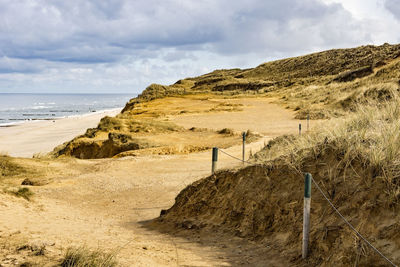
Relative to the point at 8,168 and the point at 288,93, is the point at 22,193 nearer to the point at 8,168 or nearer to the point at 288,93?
the point at 8,168

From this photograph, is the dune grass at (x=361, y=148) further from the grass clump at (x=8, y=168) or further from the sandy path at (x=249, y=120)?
the sandy path at (x=249, y=120)

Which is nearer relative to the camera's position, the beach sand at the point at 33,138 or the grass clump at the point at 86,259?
the grass clump at the point at 86,259

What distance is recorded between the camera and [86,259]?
14.9 ft

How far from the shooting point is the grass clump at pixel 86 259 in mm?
4469

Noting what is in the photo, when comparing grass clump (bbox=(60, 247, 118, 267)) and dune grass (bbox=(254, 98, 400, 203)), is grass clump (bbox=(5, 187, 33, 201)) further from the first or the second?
dune grass (bbox=(254, 98, 400, 203))

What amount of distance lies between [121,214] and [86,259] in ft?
16.9

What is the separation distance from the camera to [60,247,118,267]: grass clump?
4.47m

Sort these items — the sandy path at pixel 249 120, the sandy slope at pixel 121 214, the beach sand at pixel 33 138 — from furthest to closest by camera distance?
the beach sand at pixel 33 138
the sandy path at pixel 249 120
the sandy slope at pixel 121 214

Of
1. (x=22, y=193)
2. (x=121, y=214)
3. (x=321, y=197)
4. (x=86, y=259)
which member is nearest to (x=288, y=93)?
(x=121, y=214)

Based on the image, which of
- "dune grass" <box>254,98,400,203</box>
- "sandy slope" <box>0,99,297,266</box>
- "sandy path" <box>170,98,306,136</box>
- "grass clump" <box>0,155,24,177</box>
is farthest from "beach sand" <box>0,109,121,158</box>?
"dune grass" <box>254,98,400,203</box>

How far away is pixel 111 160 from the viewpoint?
1614 centimetres

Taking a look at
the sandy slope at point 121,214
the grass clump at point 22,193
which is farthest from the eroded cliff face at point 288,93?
the grass clump at point 22,193

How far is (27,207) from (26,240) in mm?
3815

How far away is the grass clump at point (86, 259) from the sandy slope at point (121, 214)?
272 mm
